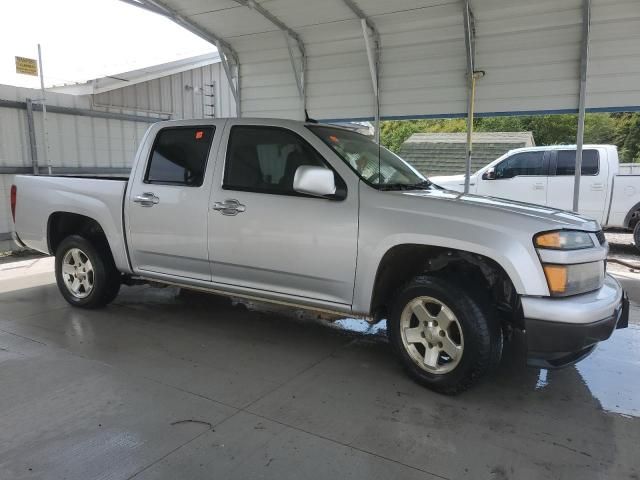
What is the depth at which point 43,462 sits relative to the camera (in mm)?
2660

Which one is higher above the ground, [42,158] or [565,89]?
[565,89]

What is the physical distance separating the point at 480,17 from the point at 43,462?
281 inches

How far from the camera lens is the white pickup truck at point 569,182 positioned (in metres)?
9.51

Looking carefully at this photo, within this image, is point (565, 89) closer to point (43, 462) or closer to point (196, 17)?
point (196, 17)

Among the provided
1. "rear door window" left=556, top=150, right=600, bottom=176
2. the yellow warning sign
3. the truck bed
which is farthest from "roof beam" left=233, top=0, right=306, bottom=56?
"rear door window" left=556, top=150, right=600, bottom=176

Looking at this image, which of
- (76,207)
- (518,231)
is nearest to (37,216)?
(76,207)

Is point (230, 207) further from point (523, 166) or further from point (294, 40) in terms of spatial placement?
point (523, 166)

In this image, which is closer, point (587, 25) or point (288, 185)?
point (288, 185)

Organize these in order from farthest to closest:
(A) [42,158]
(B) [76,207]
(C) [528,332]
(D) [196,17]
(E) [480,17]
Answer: (A) [42,158] < (D) [196,17] < (E) [480,17] < (B) [76,207] < (C) [528,332]

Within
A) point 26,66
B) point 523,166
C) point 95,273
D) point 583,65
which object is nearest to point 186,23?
point 26,66

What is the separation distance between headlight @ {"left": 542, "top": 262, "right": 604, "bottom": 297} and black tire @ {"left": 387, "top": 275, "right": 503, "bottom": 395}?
465mm

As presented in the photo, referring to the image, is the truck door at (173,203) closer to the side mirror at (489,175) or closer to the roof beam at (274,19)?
the roof beam at (274,19)

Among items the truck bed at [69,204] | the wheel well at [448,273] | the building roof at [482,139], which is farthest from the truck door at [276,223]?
the building roof at [482,139]

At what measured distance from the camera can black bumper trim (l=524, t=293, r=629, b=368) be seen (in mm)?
2994
